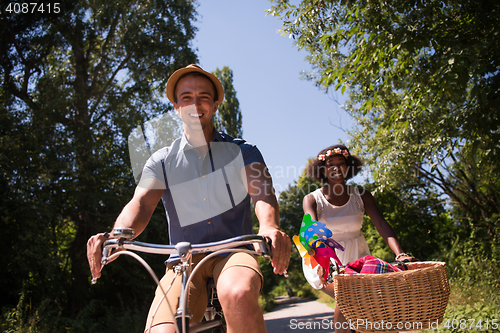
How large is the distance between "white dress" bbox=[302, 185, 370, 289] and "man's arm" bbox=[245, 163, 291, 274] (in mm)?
1728

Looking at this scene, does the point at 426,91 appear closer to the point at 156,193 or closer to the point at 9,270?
the point at 156,193

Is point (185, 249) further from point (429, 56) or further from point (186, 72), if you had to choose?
point (429, 56)

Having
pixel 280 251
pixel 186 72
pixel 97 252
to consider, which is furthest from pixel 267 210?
pixel 186 72

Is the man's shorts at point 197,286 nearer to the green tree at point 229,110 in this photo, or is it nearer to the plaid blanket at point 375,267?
the plaid blanket at point 375,267

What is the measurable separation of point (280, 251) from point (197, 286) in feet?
2.18

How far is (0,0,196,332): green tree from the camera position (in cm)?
855

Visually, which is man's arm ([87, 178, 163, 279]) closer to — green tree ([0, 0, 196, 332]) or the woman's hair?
the woman's hair

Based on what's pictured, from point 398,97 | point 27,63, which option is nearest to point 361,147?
point 398,97

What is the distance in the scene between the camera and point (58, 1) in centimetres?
1114

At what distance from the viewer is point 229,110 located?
24984 millimetres

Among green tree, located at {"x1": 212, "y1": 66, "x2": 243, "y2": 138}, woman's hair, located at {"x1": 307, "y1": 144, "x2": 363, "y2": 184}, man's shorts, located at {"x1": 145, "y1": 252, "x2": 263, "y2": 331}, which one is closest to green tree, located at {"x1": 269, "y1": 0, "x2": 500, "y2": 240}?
woman's hair, located at {"x1": 307, "y1": 144, "x2": 363, "y2": 184}

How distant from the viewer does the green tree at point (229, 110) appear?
953 inches

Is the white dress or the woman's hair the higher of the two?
the woman's hair

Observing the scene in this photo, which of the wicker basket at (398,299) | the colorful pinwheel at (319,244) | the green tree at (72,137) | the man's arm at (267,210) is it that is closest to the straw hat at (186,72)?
the man's arm at (267,210)
